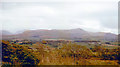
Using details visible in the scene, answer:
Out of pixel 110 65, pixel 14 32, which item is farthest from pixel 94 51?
pixel 14 32

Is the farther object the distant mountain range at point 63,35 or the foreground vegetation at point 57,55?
the distant mountain range at point 63,35

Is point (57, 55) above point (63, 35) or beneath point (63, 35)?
beneath

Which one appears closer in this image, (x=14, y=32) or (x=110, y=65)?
(x=110, y=65)

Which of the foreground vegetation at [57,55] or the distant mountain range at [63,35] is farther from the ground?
the distant mountain range at [63,35]

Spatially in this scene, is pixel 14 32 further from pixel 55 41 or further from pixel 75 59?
pixel 75 59
